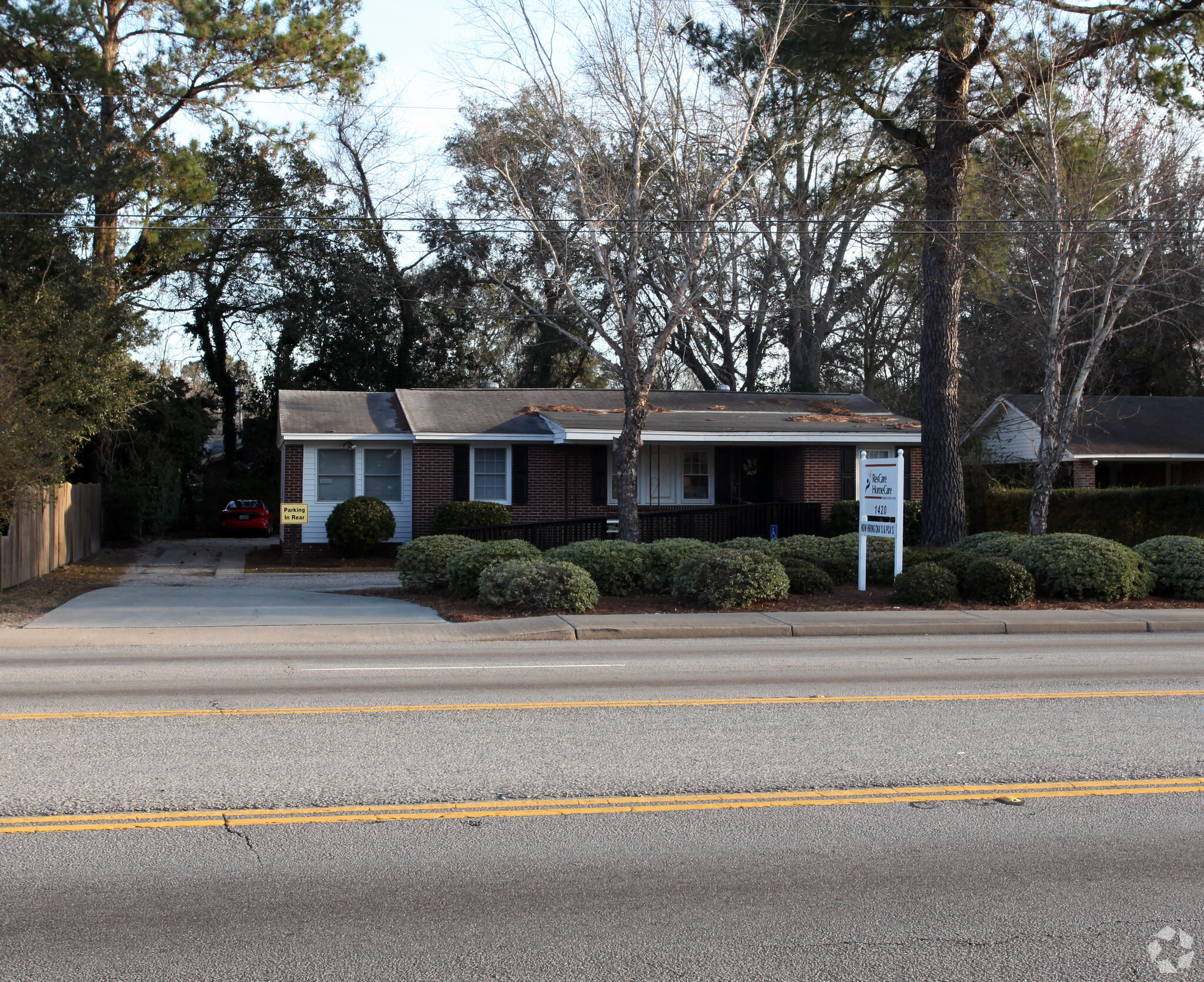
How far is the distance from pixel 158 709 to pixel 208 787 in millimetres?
2621

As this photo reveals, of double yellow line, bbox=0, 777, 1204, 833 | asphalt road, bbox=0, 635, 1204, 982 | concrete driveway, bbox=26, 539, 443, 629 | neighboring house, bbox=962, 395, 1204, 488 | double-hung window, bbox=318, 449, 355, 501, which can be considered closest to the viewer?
asphalt road, bbox=0, 635, 1204, 982

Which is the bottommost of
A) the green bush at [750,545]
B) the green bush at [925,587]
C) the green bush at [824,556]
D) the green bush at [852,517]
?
the green bush at [925,587]

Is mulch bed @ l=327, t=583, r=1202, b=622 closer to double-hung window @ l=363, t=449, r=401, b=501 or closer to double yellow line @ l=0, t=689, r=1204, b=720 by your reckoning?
double yellow line @ l=0, t=689, r=1204, b=720

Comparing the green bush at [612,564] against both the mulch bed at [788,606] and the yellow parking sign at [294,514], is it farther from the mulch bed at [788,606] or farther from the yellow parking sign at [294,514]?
the yellow parking sign at [294,514]

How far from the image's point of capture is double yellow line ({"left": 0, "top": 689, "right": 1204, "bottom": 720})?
324 inches

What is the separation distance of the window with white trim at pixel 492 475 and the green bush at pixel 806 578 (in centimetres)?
1096

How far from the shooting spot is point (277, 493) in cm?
4094

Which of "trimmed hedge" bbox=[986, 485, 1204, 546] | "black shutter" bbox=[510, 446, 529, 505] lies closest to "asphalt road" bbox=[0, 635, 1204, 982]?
"black shutter" bbox=[510, 446, 529, 505]

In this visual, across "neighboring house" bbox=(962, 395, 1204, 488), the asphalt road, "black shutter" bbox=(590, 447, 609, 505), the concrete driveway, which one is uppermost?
"neighboring house" bbox=(962, 395, 1204, 488)

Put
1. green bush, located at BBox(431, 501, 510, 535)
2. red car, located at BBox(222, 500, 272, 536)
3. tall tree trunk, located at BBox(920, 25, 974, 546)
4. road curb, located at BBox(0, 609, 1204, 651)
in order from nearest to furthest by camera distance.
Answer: road curb, located at BBox(0, 609, 1204, 651) → tall tree trunk, located at BBox(920, 25, 974, 546) → green bush, located at BBox(431, 501, 510, 535) → red car, located at BBox(222, 500, 272, 536)

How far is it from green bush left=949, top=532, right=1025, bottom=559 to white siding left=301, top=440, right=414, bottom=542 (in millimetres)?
13083

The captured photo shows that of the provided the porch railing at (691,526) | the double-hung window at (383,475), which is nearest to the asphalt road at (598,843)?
the porch railing at (691,526)

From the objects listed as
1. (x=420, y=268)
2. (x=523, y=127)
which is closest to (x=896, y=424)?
(x=523, y=127)

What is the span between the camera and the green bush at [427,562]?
17.5 meters
